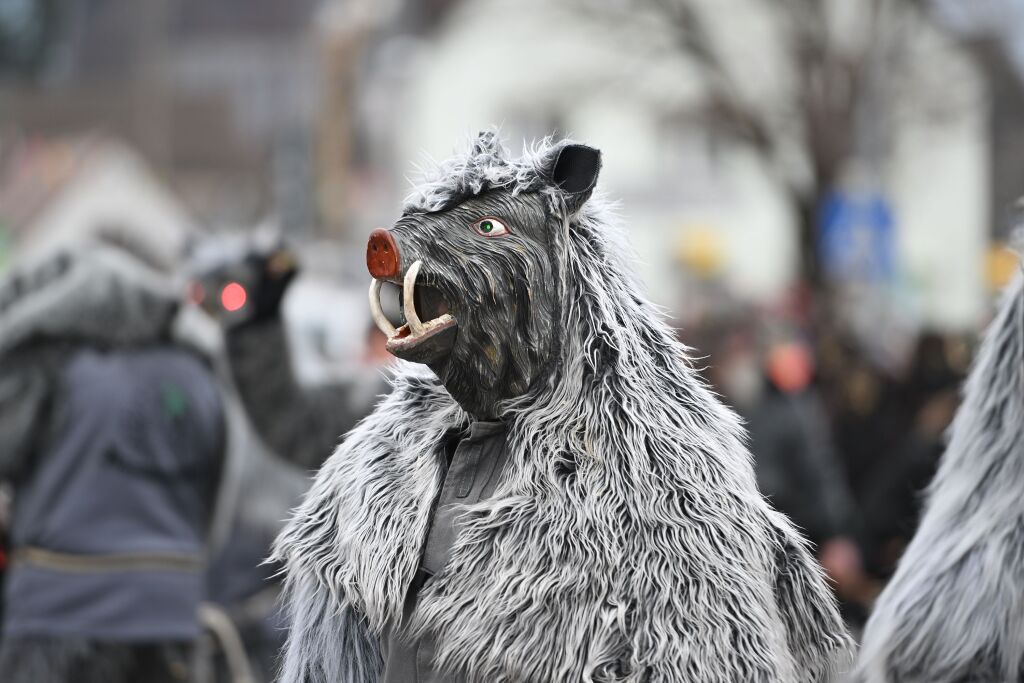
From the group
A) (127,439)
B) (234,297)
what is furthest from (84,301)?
(234,297)

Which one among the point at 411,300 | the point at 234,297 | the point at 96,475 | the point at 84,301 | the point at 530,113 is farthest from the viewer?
the point at 530,113

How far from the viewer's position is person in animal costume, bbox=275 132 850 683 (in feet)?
8.89

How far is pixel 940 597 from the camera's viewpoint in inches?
116

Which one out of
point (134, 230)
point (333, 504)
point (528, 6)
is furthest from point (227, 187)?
point (333, 504)

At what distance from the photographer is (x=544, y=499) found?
2791 millimetres

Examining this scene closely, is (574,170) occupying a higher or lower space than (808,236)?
lower

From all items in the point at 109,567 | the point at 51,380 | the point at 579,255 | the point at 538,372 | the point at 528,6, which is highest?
the point at 528,6

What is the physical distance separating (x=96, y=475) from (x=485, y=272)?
9.44 ft

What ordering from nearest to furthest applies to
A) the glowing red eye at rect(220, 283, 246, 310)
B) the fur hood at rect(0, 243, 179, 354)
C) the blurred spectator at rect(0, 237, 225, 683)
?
the blurred spectator at rect(0, 237, 225, 683), the fur hood at rect(0, 243, 179, 354), the glowing red eye at rect(220, 283, 246, 310)

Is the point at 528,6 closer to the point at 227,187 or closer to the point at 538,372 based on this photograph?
the point at 227,187

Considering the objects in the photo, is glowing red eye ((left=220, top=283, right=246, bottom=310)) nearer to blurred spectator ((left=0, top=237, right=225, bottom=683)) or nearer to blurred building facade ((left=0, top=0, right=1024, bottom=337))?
blurred spectator ((left=0, top=237, right=225, bottom=683))

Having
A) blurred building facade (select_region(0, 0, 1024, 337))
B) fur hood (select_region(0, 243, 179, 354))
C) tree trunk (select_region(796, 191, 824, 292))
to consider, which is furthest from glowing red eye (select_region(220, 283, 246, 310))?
tree trunk (select_region(796, 191, 824, 292))

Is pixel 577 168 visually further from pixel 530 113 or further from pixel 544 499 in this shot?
pixel 530 113

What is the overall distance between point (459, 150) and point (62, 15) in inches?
1803
